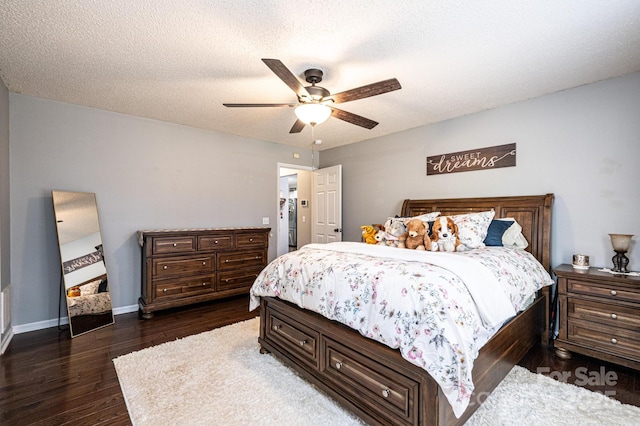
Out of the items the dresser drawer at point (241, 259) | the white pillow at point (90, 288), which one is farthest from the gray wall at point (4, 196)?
the dresser drawer at point (241, 259)

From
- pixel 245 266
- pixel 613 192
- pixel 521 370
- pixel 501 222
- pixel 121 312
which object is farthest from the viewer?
pixel 245 266

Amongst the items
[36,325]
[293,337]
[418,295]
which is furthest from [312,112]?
[36,325]

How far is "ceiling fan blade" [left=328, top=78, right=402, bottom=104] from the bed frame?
1715 mm

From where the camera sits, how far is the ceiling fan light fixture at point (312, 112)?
243 centimetres

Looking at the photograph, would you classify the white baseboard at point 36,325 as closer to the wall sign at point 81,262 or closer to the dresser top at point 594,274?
the wall sign at point 81,262

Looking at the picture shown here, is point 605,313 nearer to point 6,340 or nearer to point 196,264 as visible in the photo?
point 196,264

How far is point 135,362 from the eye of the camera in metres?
2.46

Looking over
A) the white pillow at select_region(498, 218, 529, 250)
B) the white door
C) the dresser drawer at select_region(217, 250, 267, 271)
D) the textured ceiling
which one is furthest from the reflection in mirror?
the white pillow at select_region(498, 218, 529, 250)

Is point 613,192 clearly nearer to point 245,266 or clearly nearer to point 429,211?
point 429,211

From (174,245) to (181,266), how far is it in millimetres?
292

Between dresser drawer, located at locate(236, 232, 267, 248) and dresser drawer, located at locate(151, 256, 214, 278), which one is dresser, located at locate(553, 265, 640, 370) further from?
dresser drawer, located at locate(151, 256, 214, 278)

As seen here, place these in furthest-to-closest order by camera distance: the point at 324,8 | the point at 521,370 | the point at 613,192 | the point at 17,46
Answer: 1. the point at 613,192
2. the point at 521,370
3. the point at 17,46
4. the point at 324,8

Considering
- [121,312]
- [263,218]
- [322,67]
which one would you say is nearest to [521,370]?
[322,67]

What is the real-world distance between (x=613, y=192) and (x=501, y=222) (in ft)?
3.07
